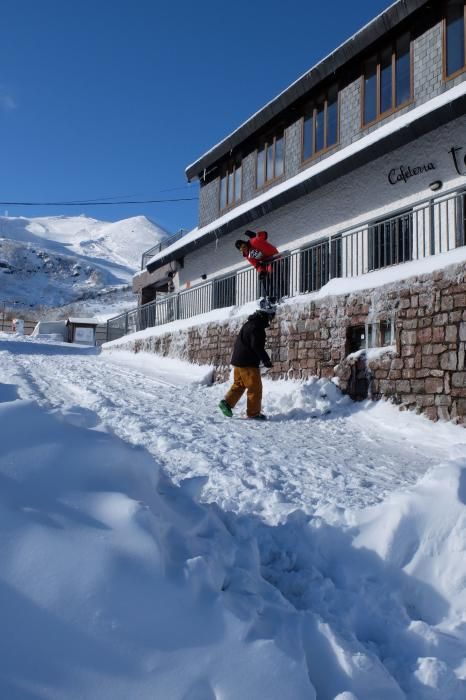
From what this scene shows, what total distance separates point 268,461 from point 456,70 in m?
8.37

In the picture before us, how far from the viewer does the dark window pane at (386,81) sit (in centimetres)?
1050

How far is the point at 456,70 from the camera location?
9.14m

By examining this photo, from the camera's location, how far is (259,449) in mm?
5152

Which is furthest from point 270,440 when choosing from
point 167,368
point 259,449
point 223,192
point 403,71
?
point 223,192

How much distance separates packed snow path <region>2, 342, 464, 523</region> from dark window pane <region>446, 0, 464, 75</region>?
6.43 meters

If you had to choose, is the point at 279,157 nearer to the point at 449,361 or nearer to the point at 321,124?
the point at 321,124

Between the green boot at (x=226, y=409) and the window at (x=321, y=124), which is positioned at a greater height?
the window at (x=321, y=124)

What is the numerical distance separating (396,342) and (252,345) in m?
1.94

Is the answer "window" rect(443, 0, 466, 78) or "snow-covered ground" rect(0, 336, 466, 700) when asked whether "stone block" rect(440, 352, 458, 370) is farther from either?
"window" rect(443, 0, 466, 78)

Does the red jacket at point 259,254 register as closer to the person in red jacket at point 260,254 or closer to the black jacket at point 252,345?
the person in red jacket at point 260,254

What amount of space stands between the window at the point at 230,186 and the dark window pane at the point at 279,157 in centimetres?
184

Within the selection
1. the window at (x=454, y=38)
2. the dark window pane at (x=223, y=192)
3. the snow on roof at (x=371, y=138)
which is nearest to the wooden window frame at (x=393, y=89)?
the snow on roof at (x=371, y=138)

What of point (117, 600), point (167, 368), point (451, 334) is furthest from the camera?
point (167, 368)

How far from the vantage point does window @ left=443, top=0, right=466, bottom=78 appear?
910 centimetres
